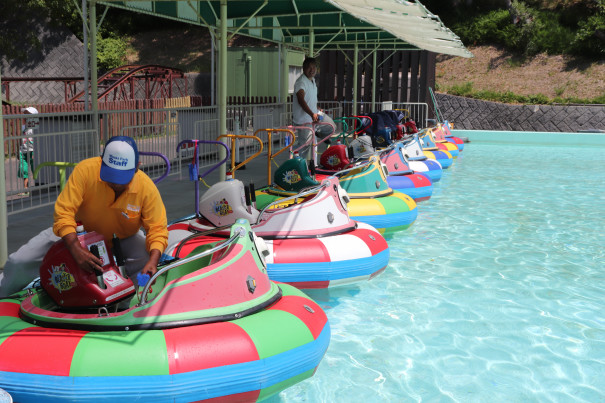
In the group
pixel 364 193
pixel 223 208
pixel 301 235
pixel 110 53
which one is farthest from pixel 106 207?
pixel 110 53

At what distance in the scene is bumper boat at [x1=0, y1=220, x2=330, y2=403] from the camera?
3.80 m

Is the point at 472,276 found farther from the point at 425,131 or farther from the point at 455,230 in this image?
the point at 425,131

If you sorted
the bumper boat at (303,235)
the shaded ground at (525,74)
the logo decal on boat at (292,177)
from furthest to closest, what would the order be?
the shaded ground at (525,74), the logo decal on boat at (292,177), the bumper boat at (303,235)

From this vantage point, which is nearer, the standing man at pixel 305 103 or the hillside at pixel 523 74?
the standing man at pixel 305 103

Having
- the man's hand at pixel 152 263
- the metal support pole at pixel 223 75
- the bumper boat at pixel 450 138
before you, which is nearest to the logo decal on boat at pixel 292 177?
the metal support pole at pixel 223 75

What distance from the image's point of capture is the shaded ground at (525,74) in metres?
33.6

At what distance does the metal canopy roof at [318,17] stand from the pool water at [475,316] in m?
3.45

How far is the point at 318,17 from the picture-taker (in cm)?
1407

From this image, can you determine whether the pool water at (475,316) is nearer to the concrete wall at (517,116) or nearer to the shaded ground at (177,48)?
the concrete wall at (517,116)

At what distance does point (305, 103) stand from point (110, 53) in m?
32.5

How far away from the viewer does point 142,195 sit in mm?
4352

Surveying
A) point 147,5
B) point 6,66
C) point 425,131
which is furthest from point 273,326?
point 6,66

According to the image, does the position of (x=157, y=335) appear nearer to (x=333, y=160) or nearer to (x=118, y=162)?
(x=118, y=162)

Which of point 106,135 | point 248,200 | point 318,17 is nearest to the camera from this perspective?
point 248,200
